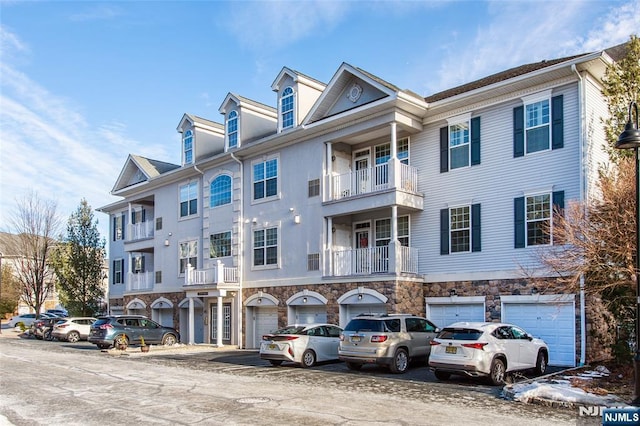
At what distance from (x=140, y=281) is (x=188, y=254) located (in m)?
5.13

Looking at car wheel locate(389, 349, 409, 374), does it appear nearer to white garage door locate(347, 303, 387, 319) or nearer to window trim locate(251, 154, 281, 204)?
white garage door locate(347, 303, 387, 319)

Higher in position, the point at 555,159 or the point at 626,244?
the point at 555,159

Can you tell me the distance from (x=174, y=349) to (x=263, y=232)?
20.5ft

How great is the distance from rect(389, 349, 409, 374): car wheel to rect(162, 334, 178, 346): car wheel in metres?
14.6

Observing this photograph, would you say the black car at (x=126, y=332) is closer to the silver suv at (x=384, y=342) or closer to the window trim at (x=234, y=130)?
the window trim at (x=234, y=130)

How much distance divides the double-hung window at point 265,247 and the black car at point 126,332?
18.1 feet

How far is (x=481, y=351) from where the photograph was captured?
14.1 m

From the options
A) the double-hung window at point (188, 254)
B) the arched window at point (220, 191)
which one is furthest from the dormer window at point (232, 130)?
the double-hung window at point (188, 254)

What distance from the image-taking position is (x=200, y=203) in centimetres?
3109

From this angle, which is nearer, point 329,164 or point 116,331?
point 329,164

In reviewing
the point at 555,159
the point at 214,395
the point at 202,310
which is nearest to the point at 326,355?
the point at 214,395

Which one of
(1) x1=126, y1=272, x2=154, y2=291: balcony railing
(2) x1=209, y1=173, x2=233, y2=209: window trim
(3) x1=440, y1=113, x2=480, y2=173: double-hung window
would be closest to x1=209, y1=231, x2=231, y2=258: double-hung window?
(2) x1=209, y1=173, x2=233, y2=209: window trim

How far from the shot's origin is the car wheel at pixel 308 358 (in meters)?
19.0

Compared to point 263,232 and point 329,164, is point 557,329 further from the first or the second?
point 263,232
